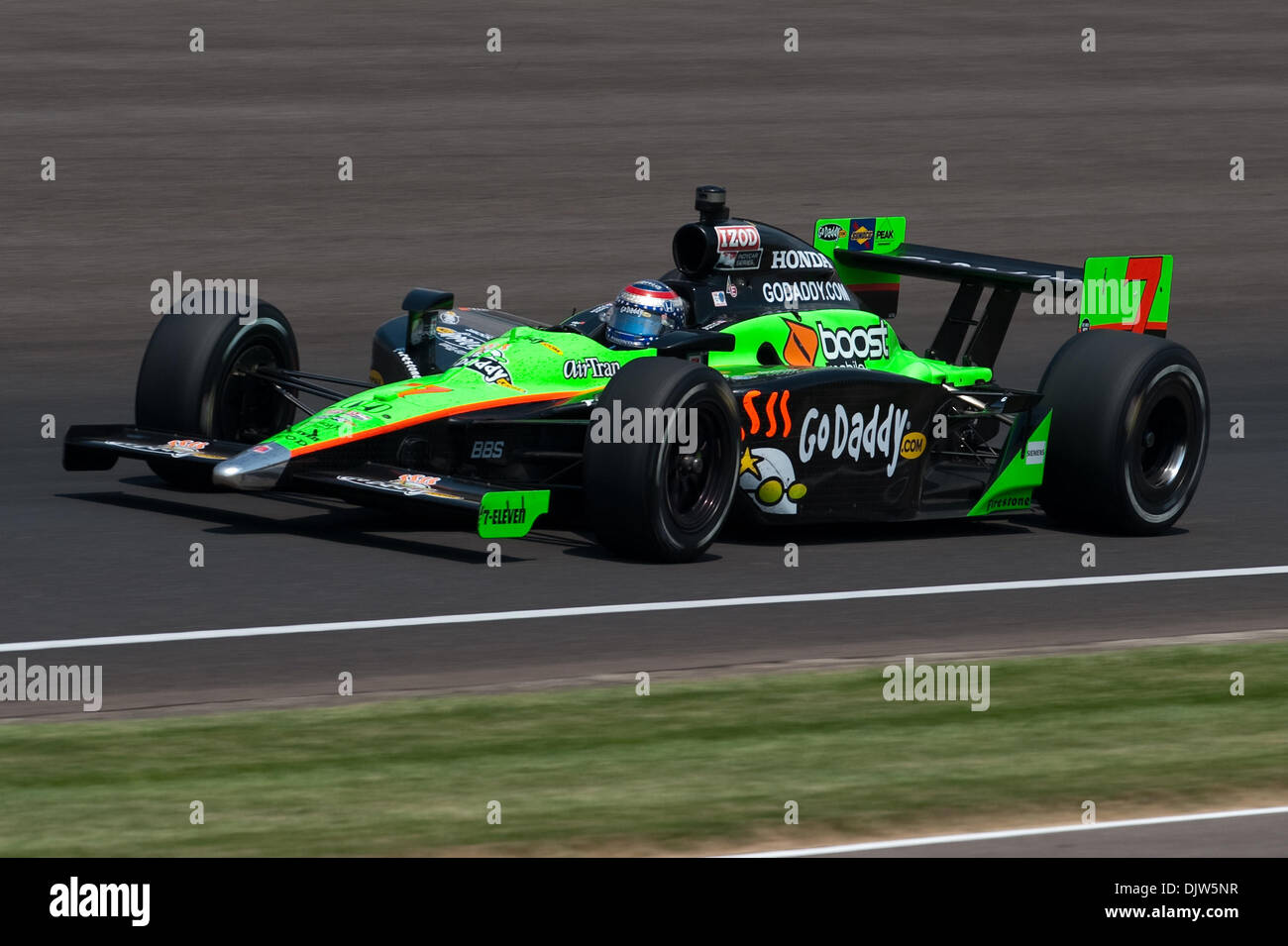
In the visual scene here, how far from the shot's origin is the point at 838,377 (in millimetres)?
12117

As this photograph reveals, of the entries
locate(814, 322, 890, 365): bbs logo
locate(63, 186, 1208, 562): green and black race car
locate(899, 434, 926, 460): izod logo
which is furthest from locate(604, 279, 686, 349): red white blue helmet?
locate(899, 434, 926, 460): izod logo

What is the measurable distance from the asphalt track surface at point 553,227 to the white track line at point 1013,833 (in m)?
2.33

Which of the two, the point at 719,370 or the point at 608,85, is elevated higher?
the point at 608,85

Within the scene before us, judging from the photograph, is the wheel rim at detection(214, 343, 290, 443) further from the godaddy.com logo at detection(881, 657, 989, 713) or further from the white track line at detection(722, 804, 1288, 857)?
the white track line at detection(722, 804, 1288, 857)

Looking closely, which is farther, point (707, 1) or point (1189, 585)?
point (707, 1)

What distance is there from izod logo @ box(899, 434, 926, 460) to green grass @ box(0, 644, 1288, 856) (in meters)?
2.93

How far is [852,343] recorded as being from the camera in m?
13.0

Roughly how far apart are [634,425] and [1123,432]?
292cm

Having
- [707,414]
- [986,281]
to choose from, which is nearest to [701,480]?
[707,414]

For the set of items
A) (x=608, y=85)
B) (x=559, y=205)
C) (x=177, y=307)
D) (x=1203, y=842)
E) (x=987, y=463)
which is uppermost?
(x=608, y=85)

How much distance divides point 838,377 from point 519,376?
1626mm

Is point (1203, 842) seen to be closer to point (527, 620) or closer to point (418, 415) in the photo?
point (527, 620)

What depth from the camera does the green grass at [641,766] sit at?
24.1 ft
